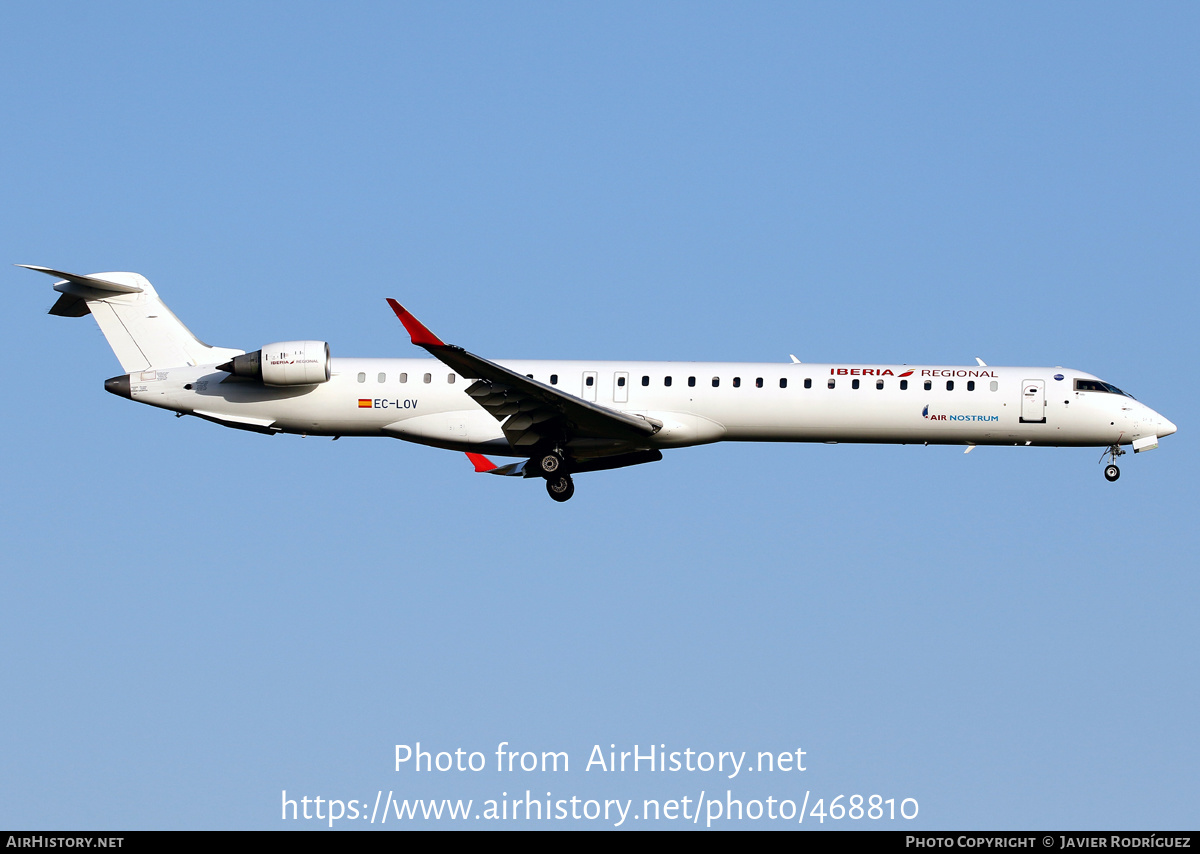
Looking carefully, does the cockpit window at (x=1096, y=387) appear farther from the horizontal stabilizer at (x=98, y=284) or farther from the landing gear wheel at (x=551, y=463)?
the horizontal stabilizer at (x=98, y=284)

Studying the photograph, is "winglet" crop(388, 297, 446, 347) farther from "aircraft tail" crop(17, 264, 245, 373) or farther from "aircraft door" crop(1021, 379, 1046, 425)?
"aircraft door" crop(1021, 379, 1046, 425)

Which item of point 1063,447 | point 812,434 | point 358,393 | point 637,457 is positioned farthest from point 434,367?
point 1063,447

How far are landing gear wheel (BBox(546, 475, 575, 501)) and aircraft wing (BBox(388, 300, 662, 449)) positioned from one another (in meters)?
1.04

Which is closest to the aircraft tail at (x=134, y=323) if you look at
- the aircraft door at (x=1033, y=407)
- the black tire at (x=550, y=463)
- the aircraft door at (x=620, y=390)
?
the black tire at (x=550, y=463)

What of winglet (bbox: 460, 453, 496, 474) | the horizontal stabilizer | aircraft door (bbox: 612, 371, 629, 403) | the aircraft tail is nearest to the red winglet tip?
winglet (bbox: 460, 453, 496, 474)

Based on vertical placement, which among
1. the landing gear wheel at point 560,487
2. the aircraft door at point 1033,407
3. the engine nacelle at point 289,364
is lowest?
the landing gear wheel at point 560,487

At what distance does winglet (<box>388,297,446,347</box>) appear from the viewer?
26781 mm

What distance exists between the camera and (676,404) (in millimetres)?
30453

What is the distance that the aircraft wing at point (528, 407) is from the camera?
27.2 meters

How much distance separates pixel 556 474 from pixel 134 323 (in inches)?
405

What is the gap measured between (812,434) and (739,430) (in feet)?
5.19

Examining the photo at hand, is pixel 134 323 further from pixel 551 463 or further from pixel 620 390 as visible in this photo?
pixel 620 390

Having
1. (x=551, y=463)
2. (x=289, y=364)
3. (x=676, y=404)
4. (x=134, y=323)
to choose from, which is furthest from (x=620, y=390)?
(x=134, y=323)
